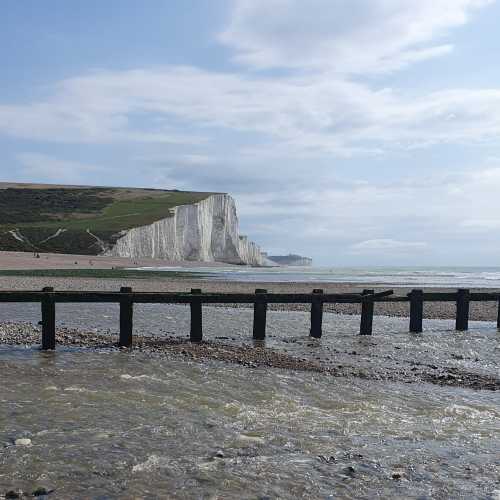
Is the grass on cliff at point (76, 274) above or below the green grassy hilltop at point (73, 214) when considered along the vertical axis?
below

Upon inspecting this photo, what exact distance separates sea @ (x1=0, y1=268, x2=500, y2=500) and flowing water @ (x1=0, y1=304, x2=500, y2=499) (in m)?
0.02

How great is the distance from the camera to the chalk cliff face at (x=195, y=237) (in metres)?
109

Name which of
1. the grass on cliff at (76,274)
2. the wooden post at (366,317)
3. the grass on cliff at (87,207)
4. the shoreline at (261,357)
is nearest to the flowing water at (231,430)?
the shoreline at (261,357)

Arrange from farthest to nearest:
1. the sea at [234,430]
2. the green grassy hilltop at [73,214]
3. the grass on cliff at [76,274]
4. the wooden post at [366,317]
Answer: the green grassy hilltop at [73,214], the grass on cliff at [76,274], the wooden post at [366,317], the sea at [234,430]

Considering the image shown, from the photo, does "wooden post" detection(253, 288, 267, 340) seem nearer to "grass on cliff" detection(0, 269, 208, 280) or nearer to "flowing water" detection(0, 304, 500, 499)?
"flowing water" detection(0, 304, 500, 499)

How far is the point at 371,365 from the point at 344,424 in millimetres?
5543

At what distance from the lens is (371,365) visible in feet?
47.5

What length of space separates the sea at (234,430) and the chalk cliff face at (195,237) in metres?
88.7

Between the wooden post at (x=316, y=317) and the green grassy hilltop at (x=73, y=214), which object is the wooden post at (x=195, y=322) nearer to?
the wooden post at (x=316, y=317)

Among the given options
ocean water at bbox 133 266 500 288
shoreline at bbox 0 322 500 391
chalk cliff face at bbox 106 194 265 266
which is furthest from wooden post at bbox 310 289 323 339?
chalk cliff face at bbox 106 194 265 266

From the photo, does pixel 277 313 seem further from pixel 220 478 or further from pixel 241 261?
pixel 241 261

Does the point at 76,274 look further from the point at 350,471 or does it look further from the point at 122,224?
the point at 122,224

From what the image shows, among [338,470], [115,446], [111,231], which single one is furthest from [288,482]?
[111,231]

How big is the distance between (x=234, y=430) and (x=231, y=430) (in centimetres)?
4
